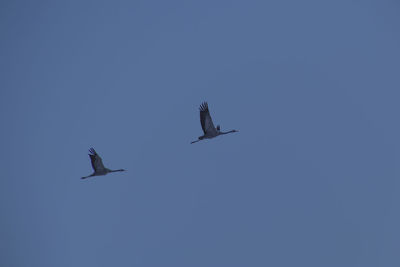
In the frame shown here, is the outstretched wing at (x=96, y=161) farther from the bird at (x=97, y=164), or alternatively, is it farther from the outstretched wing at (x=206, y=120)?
the outstretched wing at (x=206, y=120)

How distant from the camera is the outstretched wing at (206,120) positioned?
71688 mm

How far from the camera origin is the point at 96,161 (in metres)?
71.5

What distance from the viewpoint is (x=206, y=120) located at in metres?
72.1

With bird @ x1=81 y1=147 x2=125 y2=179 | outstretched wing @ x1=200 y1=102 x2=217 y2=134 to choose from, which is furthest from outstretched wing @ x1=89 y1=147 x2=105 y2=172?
outstretched wing @ x1=200 y1=102 x2=217 y2=134

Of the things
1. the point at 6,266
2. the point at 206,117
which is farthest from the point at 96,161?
the point at 6,266

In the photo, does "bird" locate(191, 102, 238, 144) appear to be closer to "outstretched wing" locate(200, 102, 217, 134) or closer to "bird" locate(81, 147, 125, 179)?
"outstretched wing" locate(200, 102, 217, 134)

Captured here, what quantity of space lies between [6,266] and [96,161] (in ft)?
397

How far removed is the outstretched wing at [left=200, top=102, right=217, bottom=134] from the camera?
71.7 m

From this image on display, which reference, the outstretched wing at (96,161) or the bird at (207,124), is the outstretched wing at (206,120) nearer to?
the bird at (207,124)

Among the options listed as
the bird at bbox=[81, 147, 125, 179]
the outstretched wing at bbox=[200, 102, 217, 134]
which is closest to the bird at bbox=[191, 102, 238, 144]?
the outstretched wing at bbox=[200, 102, 217, 134]

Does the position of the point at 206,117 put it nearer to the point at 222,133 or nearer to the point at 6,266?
the point at 222,133

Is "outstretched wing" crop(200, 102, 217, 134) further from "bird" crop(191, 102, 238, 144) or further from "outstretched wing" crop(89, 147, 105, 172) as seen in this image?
"outstretched wing" crop(89, 147, 105, 172)

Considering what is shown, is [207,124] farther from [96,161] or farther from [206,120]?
[96,161]

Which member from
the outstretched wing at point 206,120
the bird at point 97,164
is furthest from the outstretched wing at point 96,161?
the outstretched wing at point 206,120
